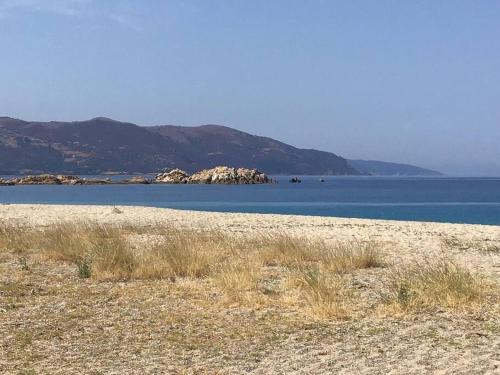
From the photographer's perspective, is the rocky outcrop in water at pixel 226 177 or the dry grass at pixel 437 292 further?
the rocky outcrop in water at pixel 226 177

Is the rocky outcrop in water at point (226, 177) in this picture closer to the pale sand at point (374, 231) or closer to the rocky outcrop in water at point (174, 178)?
the rocky outcrop in water at point (174, 178)

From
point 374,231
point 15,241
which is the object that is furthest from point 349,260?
A: point 374,231

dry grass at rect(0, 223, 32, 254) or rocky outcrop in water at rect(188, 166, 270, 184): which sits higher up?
rocky outcrop in water at rect(188, 166, 270, 184)

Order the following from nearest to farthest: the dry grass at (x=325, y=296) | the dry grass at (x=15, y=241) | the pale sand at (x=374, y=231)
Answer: the dry grass at (x=325, y=296) → the dry grass at (x=15, y=241) → the pale sand at (x=374, y=231)

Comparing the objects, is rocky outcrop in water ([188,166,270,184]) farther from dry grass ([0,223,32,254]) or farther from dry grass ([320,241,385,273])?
dry grass ([320,241,385,273])

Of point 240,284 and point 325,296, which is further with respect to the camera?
point 240,284

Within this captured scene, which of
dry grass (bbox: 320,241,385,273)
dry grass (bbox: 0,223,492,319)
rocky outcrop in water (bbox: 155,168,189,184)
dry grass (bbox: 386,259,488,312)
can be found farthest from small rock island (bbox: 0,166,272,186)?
dry grass (bbox: 386,259,488,312)

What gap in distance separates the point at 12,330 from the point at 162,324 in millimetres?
1843

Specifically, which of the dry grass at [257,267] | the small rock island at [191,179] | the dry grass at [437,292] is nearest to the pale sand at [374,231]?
the dry grass at [257,267]

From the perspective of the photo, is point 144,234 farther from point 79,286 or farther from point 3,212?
point 3,212

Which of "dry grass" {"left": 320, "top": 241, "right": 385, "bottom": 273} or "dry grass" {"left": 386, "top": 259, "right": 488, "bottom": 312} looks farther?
"dry grass" {"left": 320, "top": 241, "right": 385, "bottom": 273}

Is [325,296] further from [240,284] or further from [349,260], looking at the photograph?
[349,260]

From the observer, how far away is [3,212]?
32688 millimetres

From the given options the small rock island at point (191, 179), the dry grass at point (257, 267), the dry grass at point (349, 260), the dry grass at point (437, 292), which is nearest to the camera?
the dry grass at point (437, 292)
